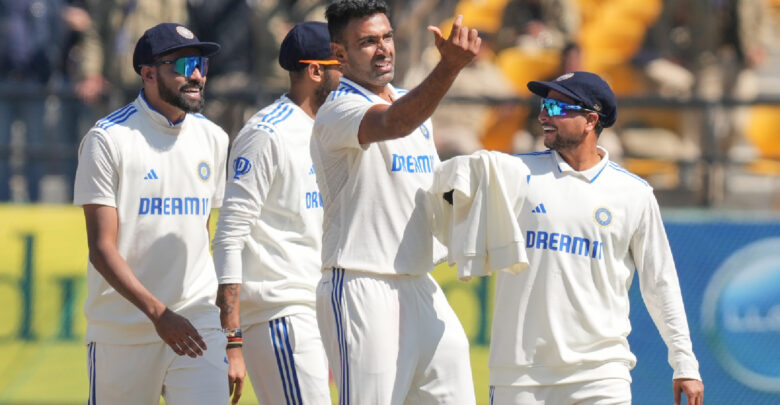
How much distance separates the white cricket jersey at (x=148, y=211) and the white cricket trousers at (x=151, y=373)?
0.19 ft

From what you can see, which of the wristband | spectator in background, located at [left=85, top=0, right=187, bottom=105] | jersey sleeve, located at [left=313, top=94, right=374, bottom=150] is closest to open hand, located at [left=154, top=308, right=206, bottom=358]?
the wristband

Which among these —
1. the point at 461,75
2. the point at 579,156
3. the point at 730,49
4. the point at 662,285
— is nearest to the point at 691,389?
the point at 662,285

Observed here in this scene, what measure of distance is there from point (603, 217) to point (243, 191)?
5.66 feet

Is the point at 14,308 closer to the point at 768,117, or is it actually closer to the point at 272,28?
the point at 272,28

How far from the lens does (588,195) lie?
540cm

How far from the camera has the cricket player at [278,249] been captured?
5.97 metres

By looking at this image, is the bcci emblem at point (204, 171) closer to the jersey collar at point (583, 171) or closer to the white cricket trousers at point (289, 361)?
the white cricket trousers at point (289, 361)

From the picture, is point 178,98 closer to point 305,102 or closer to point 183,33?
point 183,33

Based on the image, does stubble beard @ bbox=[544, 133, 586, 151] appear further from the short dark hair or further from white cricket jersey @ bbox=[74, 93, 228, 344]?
white cricket jersey @ bbox=[74, 93, 228, 344]

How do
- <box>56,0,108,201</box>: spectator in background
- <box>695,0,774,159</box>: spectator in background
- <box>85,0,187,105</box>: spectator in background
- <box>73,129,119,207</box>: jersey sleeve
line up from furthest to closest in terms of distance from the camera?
<box>695,0,774,159</box>: spectator in background → <box>85,0,187,105</box>: spectator in background → <box>56,0,108,201</box>: spectator in background → <box>73,129,119,207</box>: jersey sleeve

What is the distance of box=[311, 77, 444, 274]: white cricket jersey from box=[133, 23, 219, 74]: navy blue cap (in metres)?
0.91

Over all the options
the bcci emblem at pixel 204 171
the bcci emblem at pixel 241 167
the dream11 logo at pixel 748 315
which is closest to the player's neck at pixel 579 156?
the bcci emblem at pixel 241 167

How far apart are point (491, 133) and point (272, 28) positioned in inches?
88.9

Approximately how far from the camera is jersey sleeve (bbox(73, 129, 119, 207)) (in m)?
5.48
